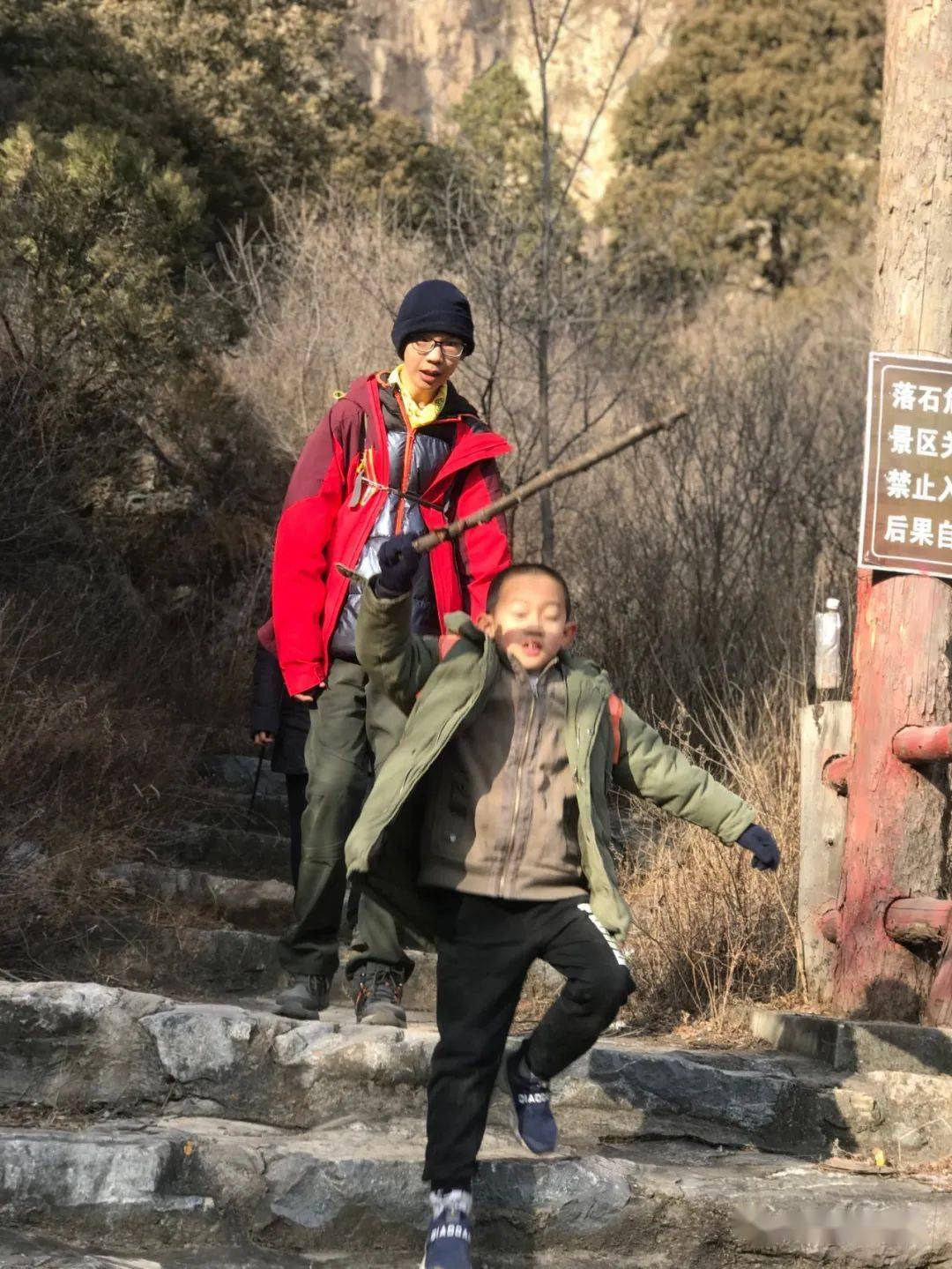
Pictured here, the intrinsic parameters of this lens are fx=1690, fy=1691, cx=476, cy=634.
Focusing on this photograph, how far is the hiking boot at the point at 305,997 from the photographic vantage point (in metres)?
4.77

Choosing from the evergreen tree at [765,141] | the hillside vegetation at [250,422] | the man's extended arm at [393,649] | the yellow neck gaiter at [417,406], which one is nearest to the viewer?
the man's extended arm at [393,649]

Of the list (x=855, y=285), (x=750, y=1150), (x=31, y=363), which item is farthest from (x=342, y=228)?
(x=750, y=1150)

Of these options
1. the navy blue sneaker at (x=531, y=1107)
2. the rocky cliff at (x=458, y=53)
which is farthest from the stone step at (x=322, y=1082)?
the rocky cliff at (x=458, y=53)

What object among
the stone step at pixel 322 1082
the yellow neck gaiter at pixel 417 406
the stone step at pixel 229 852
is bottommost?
the stone step at pixel 322 1082

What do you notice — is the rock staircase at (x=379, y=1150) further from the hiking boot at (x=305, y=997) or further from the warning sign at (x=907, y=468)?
the warning sign at (x=907, y=468)

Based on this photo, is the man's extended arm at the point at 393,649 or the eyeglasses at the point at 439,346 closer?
the man's extended arm at the point at 393,649

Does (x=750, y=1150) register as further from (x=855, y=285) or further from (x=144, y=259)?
(x=855, y=285)

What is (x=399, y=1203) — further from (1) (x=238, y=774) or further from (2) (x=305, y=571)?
(1) (x=238, y=774)

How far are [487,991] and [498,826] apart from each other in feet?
1.16

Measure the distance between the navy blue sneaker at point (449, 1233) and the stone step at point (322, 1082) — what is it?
2.94 ft

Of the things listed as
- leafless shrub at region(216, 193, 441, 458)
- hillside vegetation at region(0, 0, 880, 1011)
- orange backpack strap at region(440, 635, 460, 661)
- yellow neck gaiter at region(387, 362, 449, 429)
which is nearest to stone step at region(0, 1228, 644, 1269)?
orange backpack strap at region(440, 635, 460, 661)

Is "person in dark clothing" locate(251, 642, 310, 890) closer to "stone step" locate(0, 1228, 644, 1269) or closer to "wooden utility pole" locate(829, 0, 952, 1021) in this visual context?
"wooden utility pole" locate(829, 0, 952, 1021)

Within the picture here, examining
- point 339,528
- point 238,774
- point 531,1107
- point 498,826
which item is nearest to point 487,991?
point 498,826

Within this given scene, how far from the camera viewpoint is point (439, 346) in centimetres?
469
